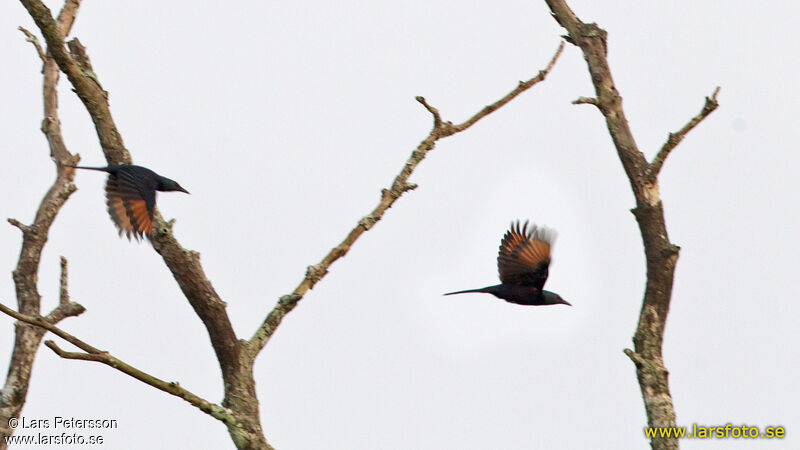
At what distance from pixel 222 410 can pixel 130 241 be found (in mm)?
1478

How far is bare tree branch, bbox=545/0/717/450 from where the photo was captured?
6359mm

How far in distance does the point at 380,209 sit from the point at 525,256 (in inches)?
124

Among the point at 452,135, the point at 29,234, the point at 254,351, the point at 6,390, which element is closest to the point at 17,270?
the point at 29,234

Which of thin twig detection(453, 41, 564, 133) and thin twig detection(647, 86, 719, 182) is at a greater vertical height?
thin twig detection(453, 41, 564, 133)

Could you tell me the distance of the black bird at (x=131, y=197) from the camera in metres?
7.19

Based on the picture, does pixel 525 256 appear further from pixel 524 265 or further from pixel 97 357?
pixel 97 357

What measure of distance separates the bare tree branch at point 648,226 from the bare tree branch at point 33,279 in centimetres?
449

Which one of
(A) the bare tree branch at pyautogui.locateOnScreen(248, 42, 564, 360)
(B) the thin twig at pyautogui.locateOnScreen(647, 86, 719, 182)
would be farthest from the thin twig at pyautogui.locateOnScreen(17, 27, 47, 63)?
(B) the thin twig at pyautogui.locateOnScreen(647, 86, 719, 182)

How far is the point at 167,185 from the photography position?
8773mm

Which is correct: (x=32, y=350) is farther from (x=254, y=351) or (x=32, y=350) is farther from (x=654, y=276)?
(x=654, y=276)

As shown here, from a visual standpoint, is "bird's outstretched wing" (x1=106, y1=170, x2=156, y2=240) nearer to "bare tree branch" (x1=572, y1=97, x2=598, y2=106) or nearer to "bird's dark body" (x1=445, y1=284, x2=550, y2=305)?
"bare tree branch" (x1=572, y1=97, x2=598, y2=106)

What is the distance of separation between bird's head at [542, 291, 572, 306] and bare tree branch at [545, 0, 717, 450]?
343 centimetres

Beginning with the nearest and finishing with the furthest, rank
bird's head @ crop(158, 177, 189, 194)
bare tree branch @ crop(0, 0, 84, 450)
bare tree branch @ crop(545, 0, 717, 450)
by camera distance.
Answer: bare tree branch @ crop(545, 0, 717, 450)
bird's head @ crop(158, 177, 189, 194)
bare tree branch @ crop(0, 0, 84, 450)

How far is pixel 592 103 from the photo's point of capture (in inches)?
270
